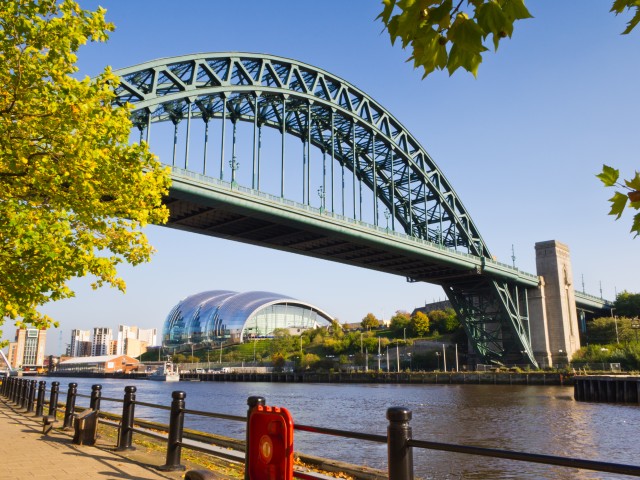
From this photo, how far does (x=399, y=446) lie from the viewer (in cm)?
496

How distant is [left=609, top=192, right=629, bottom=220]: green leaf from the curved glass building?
157 metres

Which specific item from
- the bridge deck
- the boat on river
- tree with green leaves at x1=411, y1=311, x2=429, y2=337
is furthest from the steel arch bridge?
the boat on river

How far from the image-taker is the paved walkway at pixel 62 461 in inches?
329

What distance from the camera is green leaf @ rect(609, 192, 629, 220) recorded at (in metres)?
2.74

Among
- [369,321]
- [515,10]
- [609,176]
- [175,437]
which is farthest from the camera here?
[369,321]

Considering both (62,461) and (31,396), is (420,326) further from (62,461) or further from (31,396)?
(62,461)

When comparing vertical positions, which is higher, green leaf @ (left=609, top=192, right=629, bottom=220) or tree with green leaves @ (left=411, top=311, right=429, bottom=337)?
tree with green leaves @ (left=411, top=311, right=429, bottom=337)

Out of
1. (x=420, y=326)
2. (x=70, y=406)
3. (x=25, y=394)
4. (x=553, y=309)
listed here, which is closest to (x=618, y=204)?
(x=70, y=406)

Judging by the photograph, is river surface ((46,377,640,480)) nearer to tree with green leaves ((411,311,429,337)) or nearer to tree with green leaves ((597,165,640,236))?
tree with green leaves ((597,165,640,236))

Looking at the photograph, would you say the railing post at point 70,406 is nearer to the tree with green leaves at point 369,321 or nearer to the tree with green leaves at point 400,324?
the tree with green leaves at point 400,324

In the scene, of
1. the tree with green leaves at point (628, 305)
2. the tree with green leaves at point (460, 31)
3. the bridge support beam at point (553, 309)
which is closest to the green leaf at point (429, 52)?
the tree with green leaves at point (460, 31)

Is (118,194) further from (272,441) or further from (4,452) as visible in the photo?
(272,441)

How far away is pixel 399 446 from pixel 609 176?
3202mm

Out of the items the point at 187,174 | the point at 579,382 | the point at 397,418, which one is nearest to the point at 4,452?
the point at 397,418
